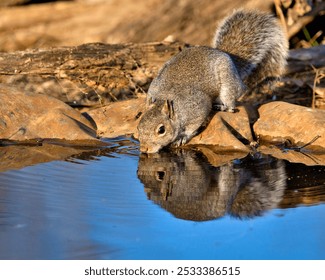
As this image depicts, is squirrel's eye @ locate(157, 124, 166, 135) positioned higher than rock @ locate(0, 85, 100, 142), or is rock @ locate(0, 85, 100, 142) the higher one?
rock @ locate(0, 85, 100, 142)

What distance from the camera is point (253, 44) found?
7648 millimetres

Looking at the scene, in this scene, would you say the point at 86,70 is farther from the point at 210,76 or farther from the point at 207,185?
the point at 207,185

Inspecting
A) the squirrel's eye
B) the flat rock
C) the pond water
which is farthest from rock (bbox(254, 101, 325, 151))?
the squirrel's eye

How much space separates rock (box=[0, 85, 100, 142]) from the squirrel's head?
24.4 inches

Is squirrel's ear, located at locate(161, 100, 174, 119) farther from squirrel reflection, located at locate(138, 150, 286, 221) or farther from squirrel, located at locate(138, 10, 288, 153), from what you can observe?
squirrel reflection, located at locate(138, 150, 286, 221)

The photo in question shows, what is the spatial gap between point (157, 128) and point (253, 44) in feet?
6.57

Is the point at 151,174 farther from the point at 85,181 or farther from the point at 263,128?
the point at 263,128

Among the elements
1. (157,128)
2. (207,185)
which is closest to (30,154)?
(157,128)

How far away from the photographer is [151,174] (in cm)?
558

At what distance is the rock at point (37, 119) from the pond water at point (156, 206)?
304 mm

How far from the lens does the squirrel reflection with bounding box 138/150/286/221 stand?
4.72 meters

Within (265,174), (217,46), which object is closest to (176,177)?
(265,174)
